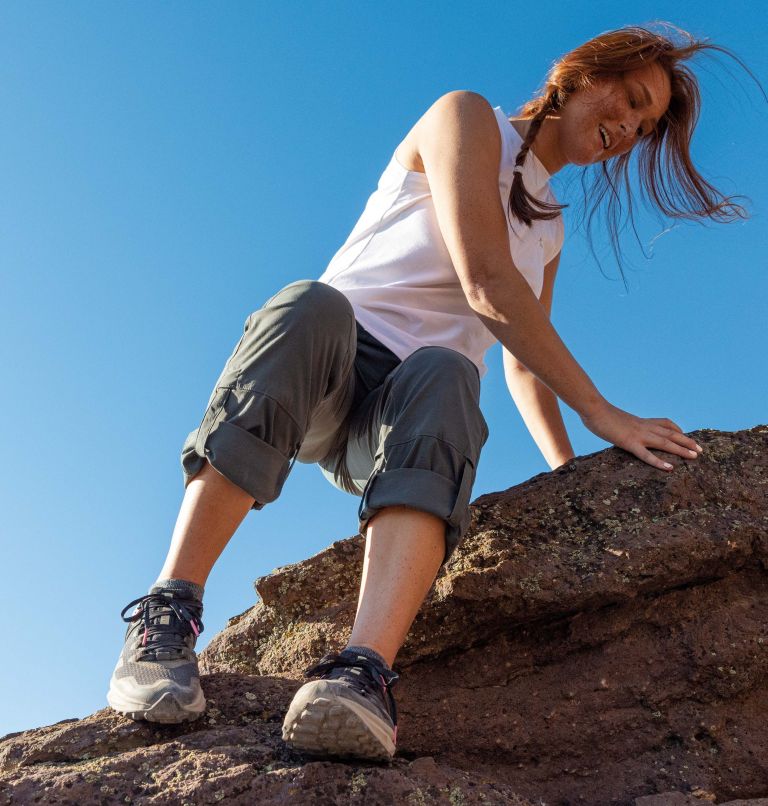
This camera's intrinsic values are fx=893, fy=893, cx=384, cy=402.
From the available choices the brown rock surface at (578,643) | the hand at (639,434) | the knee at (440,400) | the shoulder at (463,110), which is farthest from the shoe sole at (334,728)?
the shoulder at (463,110)

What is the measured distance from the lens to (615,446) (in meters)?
3.09

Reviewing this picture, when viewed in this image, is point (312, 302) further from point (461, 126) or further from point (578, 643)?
point (578, 643)

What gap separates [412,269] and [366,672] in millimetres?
1467

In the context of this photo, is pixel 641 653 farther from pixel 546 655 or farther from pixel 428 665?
pixel 428 665

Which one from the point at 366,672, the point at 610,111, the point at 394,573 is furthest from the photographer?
the point at 610,111

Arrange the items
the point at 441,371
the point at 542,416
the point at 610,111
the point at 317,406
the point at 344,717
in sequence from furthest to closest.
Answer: the point at 542,416
the point at 610,111
the point at 317,406
the point at 441,371
the point at 344,717

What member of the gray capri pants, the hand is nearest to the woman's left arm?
the hand

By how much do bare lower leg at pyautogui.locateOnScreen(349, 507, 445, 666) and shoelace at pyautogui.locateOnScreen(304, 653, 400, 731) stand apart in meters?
0.05

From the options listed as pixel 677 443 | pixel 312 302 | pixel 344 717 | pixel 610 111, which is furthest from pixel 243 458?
pixel 610 111

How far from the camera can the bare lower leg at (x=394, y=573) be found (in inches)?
84.7

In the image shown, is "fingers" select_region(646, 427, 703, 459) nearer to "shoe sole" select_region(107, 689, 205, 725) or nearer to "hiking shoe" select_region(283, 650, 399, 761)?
"hiking shoe" select_region(283, 650, 399, 761)

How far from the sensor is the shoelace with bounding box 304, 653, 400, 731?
6.72 ft

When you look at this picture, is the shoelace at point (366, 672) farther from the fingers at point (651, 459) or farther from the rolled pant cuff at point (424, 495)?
the fingers at point (651, 459)

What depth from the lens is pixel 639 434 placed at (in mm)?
2994
